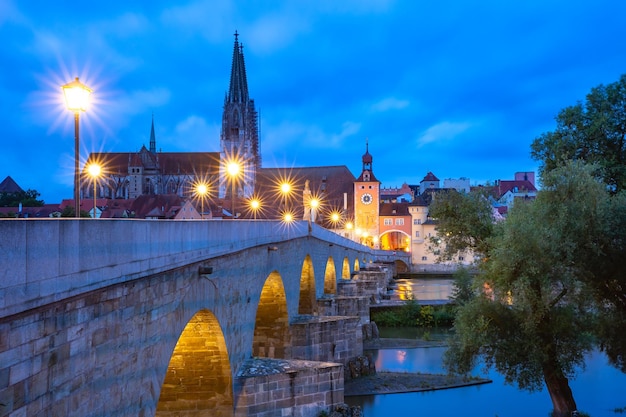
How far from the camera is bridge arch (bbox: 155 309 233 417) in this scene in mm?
11789

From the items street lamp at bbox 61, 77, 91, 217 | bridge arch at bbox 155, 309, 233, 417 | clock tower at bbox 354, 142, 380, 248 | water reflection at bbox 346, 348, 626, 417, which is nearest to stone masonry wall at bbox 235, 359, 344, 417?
bridge arch at bbox 155, 309, 233, 417

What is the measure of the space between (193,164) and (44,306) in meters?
111

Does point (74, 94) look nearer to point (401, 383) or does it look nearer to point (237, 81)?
point (401, 383)

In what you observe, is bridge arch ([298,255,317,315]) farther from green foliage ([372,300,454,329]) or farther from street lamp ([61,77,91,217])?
street lamp ([61,77,91,217])

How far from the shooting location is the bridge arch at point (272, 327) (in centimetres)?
2109

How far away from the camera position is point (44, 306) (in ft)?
16.3

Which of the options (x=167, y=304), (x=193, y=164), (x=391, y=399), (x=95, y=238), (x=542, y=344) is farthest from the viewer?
(x=193, y=164)

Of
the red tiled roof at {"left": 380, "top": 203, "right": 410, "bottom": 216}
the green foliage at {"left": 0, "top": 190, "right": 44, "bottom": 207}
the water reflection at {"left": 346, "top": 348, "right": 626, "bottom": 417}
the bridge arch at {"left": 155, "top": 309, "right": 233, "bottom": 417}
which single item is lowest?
the water reflection at {"left": 346, "top": 348, "right": 626, "bottom": 417}

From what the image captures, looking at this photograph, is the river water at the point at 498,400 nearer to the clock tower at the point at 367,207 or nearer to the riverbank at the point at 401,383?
the riverbank at the point at 401,383

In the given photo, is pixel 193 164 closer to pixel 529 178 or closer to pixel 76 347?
pixel 529 178

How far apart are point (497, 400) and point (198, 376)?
1327 cm

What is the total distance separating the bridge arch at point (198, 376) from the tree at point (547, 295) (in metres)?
7.04

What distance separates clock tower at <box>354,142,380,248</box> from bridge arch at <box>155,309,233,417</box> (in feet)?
253

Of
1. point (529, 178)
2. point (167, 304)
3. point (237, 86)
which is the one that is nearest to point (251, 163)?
point (237, 86)
